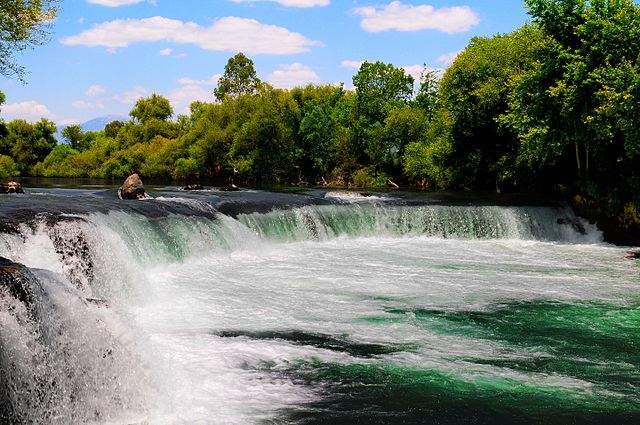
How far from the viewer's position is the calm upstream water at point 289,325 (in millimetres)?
7805

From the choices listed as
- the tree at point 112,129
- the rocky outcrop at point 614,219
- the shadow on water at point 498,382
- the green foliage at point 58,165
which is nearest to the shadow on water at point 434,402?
the shadow on water at point 498,382

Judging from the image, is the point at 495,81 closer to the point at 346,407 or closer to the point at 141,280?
the point at 141,280

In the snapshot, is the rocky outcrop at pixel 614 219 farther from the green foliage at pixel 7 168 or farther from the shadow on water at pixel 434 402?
the green foliage at pixel 7 168

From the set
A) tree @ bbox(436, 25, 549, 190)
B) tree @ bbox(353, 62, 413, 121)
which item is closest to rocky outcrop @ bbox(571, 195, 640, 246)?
tree @ bbox(436, 25, 549, 190)

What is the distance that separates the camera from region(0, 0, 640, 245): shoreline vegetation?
962 inches

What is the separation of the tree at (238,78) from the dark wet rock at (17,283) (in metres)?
78.4

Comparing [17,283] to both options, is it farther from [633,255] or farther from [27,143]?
[27,143]

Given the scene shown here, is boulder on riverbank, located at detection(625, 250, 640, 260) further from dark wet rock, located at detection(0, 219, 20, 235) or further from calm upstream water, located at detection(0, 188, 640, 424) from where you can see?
dark wet rock, located at detection(0, 219, 20, 235)

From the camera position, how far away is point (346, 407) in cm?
805

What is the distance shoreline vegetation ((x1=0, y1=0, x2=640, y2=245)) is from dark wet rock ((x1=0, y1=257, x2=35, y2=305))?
1988 centimetres

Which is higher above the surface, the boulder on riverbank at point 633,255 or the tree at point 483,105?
the tree at point 483,105

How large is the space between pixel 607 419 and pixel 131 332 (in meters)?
6.36

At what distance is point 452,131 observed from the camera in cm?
3703

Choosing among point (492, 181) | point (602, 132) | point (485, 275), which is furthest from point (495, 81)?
point (485, 275)
